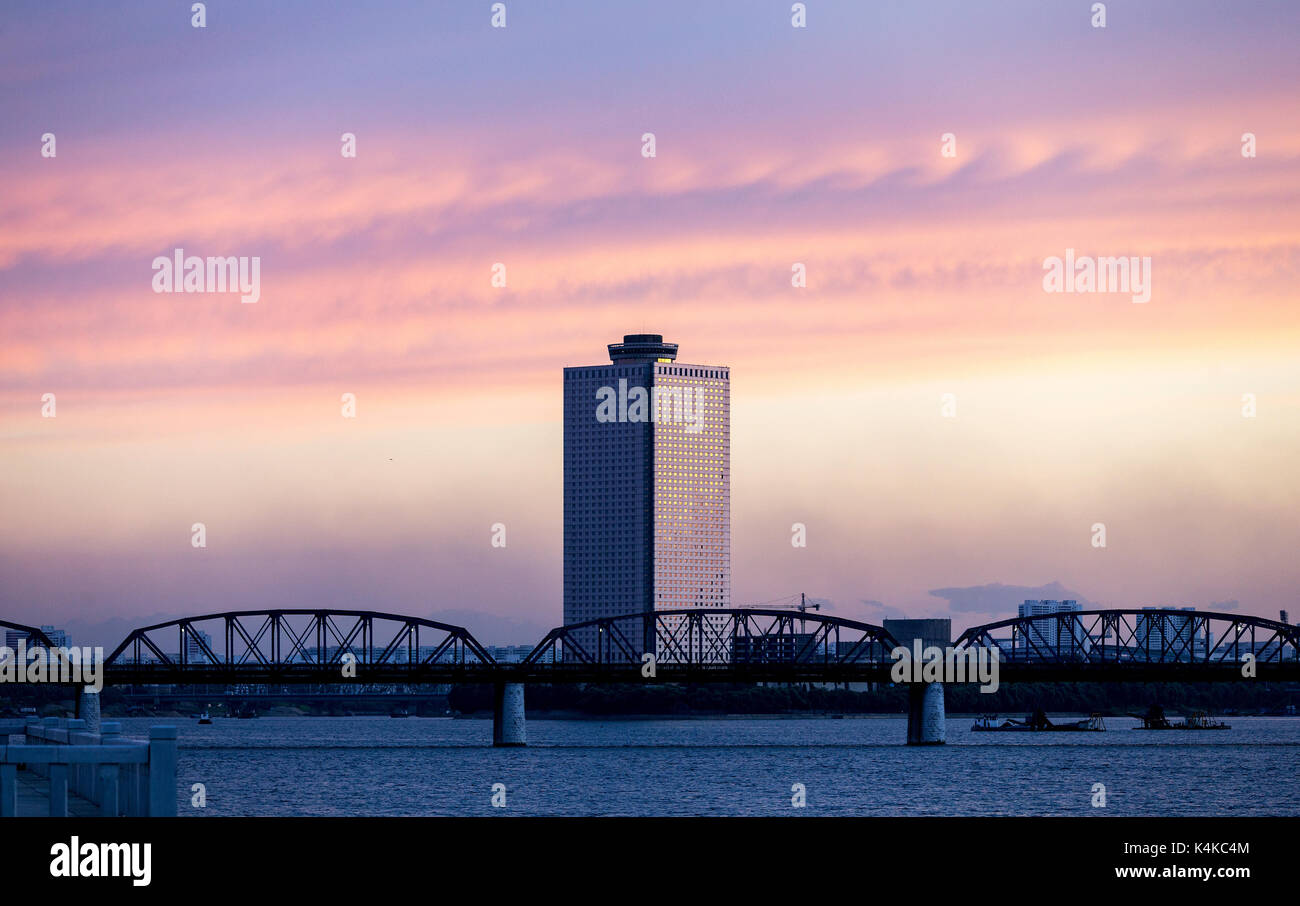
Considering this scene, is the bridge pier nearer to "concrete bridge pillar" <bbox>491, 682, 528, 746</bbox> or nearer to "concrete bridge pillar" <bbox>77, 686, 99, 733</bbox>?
"concrete bridge pillar" <bbox>491, 682, 528, 746</bbox>

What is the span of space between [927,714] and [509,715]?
34906mm

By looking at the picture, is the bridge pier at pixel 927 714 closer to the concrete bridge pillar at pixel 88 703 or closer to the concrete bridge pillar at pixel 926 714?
the concrete bridge pillar at pixel 926 714

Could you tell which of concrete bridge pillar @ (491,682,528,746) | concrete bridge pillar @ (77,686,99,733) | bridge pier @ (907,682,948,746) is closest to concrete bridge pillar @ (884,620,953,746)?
bridge pier @ (907,682,948,746)

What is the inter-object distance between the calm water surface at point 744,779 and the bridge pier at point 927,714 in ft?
4.64

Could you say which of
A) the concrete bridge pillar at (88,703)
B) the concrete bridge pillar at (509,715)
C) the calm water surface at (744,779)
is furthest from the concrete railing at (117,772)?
the concrete bridge pillar at (509,715)

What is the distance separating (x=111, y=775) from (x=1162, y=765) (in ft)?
377

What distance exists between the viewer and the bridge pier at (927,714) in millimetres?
151500

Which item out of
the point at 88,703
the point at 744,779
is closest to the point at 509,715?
the point at 88,703

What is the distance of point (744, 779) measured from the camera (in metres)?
108

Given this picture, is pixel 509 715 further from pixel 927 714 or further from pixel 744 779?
pixel 744 779

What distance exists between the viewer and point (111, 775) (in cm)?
2198
